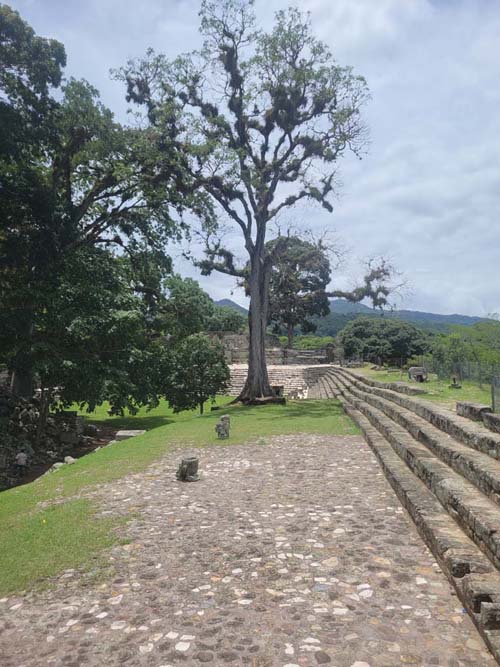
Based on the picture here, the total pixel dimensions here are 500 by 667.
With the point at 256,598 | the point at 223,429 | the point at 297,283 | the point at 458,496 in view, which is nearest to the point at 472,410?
the point at 458,496

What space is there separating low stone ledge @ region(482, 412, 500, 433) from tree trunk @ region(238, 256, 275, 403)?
14.4 meters

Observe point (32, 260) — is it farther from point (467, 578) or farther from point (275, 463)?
point (467, 578)

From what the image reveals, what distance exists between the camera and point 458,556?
3990mm

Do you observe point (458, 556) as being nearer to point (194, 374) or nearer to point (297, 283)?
point (194, 374)

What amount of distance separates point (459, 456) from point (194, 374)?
1564 cm

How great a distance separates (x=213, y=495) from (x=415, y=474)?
3.07 metres

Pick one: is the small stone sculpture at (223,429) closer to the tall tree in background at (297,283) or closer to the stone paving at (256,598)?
the stone paving at (256,598)

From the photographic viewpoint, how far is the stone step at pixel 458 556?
3.14 metres

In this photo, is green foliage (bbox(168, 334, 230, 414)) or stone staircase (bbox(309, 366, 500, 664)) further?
green foliage (bbox(168, 334, 230, 414))

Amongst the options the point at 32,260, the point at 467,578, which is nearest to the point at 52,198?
the point at 32,260

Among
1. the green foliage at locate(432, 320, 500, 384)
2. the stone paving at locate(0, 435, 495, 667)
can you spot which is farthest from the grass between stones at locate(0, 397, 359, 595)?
the green foliage at locate(432, 320, 500, 384)

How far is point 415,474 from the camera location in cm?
692

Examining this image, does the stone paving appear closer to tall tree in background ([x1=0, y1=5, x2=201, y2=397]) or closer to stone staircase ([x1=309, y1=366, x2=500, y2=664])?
stone staircase ([x1=309, y1=366, x2=500, y2=664])

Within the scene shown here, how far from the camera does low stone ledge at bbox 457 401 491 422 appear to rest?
7769 millimetres
